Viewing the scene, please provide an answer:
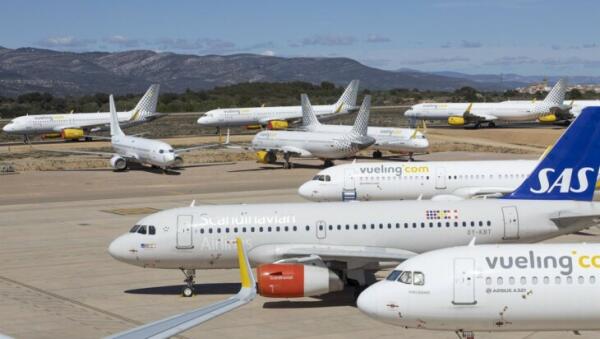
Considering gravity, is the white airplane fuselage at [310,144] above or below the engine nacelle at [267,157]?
above

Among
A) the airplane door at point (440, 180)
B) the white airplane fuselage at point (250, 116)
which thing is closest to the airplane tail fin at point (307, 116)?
the white airplane fuselage at point (250, 116)

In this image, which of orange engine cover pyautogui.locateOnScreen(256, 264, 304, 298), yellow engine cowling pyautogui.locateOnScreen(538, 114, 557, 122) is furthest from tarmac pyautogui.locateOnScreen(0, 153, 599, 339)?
yellow engine cowling pyautogui.locateOnScreen(538, 114, 557, 122)

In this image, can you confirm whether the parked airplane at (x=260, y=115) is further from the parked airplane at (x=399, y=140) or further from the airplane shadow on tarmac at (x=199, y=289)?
the airplane shadow on tarmac at (x=199, y=289)

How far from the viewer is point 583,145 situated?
36.6 m

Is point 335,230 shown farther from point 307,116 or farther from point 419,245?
point 307,116

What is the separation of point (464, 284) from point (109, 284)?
1868cm

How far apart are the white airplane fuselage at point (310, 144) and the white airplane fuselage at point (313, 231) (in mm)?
48821

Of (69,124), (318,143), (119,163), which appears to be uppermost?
(69,124)

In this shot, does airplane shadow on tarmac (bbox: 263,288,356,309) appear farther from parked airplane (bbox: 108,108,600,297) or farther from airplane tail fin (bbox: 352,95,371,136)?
airplane tail fin (bbox: 352,95,371,136)

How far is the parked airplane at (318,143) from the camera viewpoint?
268 feet

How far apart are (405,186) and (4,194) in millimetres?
35342

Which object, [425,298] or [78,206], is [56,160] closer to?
[78,206]

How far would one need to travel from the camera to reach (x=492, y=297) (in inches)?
864

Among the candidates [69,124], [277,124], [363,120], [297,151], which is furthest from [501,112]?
[69,124]
